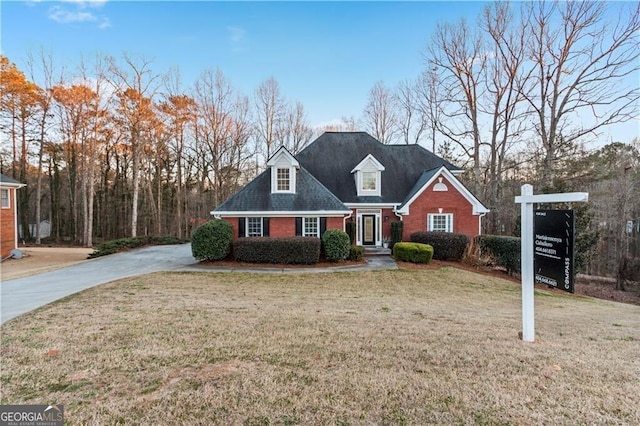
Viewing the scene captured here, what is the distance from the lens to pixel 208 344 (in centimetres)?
456

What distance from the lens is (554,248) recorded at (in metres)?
4.60

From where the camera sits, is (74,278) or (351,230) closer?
(74,278)

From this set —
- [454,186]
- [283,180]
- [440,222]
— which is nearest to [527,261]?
[440,222]

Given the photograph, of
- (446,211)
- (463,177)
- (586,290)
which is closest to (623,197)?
(586,290)

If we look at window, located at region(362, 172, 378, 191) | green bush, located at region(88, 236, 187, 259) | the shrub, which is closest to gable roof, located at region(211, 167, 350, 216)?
the shrub

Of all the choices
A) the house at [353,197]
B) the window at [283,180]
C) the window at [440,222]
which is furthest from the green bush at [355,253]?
the window at [440,222]

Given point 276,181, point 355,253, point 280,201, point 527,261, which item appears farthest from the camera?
point 276,181

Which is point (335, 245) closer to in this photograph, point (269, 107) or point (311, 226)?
point (311, 226)

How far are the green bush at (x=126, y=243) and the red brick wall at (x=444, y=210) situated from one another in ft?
59.7

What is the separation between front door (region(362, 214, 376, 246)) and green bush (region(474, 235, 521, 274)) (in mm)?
5875

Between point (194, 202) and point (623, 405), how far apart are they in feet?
117

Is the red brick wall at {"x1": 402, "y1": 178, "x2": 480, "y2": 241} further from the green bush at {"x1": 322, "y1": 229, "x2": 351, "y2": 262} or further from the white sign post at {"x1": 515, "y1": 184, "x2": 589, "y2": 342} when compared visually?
the white sign post at {"x1": 515, "y1": 184, "x2": 589, "y2": 342}

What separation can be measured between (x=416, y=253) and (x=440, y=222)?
159 inches

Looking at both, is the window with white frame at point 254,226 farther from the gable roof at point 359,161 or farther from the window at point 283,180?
the gable roof at point 359,161
